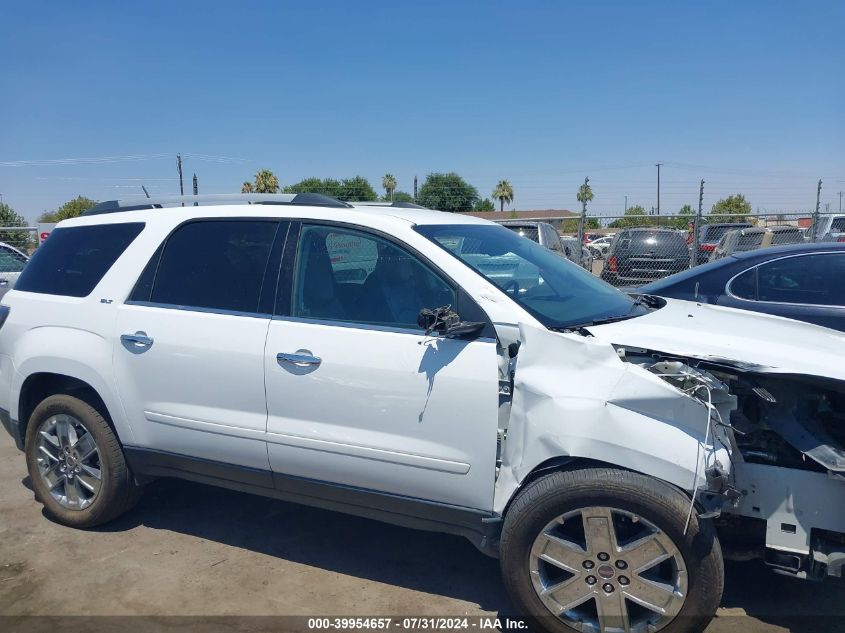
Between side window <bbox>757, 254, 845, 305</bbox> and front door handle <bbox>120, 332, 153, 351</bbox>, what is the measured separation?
4.75 metres

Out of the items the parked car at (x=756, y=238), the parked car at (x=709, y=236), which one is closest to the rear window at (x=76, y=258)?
the parked car at (x=756, y=238)

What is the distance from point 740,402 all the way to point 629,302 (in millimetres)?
898

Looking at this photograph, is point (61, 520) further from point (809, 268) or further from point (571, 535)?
point (809, 268)

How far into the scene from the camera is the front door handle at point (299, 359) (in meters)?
3.25

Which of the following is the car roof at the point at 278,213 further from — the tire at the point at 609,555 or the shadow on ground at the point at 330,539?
the shadow on ground at the point at 330,539

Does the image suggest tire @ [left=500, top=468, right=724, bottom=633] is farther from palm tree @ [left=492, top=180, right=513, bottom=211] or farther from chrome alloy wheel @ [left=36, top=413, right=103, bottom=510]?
palm tree @ [left=492, top=180, right=513, bottom=211]

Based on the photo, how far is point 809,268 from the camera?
564 centimetres

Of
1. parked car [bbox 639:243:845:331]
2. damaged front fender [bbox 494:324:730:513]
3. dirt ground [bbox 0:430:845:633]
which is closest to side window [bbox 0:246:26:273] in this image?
dirt ground [bbox 0:430:845:633]

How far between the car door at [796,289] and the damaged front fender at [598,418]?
131 inches

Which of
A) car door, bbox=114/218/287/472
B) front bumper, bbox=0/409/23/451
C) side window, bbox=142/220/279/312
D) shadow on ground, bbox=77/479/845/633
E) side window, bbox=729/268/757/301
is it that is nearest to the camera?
shadow on ground, bbox=77/479/845/633

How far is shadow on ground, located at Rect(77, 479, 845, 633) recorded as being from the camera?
3.21 metres

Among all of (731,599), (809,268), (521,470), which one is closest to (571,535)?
(521,470)

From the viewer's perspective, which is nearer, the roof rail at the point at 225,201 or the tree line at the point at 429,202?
the roof rail at the point at 225,201

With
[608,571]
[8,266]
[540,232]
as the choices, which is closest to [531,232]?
[540,232]
